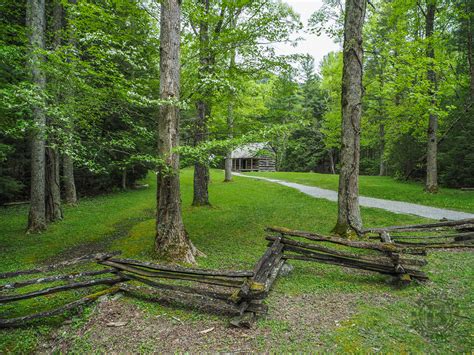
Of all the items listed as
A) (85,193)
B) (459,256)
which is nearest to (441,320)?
(459,256)

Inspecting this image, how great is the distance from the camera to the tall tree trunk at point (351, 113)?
24.1ft

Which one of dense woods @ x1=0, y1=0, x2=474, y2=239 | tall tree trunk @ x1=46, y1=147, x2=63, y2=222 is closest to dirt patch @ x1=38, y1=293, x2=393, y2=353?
dense woods @ x1=0, y1=0, x2=474, y2=239

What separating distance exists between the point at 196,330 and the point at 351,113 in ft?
21.3

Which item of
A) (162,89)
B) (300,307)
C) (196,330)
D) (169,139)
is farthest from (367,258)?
(162,89)

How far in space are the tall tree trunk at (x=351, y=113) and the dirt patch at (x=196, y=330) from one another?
3263 millimetres

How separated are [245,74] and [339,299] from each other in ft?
24.2

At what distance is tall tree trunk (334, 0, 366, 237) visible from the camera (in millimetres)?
7344

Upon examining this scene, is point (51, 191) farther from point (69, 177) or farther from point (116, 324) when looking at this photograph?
point (116, 324)

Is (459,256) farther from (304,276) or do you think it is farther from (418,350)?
(418,350)

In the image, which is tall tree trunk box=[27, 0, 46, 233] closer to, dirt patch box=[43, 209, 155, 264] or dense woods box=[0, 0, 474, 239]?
dense woods box=[0, 0, 474, 239]

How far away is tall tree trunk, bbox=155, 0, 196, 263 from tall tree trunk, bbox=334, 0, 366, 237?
444 centimetres

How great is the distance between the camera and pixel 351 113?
291 inches

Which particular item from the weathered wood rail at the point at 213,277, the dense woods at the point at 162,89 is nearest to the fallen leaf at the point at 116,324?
the weathered wood rail at the point at 213,277

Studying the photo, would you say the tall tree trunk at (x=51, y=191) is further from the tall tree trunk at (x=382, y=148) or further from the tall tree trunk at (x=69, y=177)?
the tall tree trunk at (x=382, y=148)
